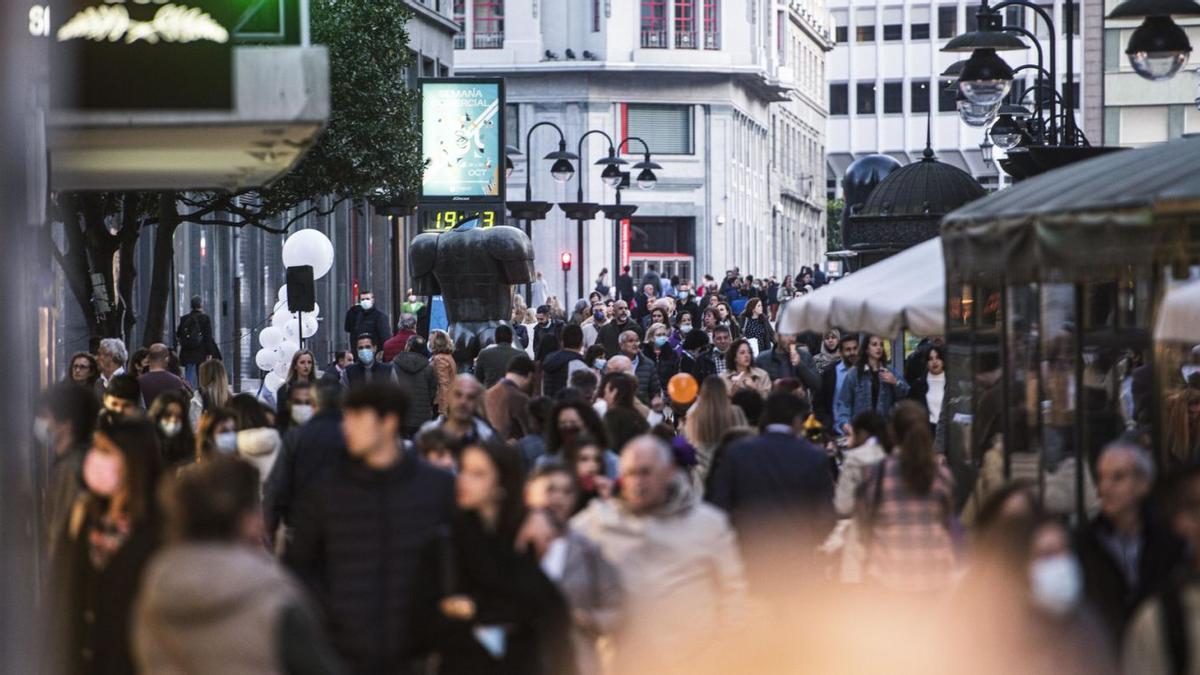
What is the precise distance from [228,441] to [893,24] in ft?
367

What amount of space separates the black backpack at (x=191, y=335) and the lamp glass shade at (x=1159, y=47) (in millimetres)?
18259

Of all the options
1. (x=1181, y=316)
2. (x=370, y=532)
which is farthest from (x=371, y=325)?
(x=370, y=532)

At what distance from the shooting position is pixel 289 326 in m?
30.3

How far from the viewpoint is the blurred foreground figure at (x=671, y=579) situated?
30.6 feet

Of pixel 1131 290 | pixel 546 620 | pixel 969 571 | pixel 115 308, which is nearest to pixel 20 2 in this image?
pixel 546 620

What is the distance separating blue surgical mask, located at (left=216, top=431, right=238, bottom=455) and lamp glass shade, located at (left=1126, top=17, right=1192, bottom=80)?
786cm

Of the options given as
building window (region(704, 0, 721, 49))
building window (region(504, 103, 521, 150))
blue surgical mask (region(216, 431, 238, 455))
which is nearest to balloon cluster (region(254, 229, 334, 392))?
blue surgical mask (region(216, 431, 238, 455))

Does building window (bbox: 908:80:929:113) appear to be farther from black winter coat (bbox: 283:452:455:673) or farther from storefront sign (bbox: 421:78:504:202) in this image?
black winter coat (bbox: 283:452:455:673)

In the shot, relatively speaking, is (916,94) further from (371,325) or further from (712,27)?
(371,325)

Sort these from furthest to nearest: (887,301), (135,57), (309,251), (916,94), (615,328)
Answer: (916,94) < (309,251) < (615,328) < (887,301) < (135,57)

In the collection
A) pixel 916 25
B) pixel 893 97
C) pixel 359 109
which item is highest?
pixel 916 25

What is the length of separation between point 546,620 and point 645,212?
260ft

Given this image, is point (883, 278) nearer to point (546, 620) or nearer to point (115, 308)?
point (546, 620)

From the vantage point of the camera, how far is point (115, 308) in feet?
91.4
